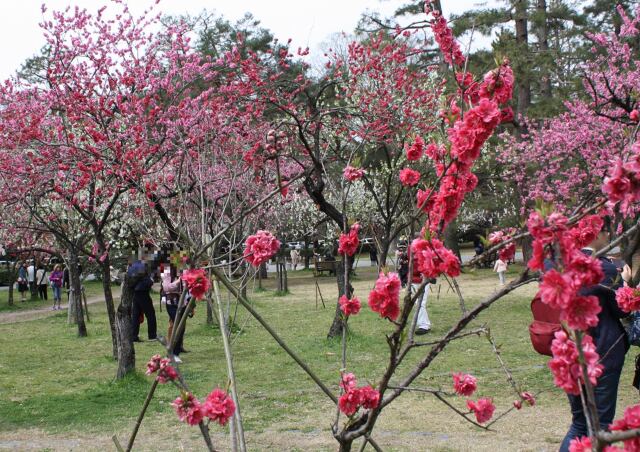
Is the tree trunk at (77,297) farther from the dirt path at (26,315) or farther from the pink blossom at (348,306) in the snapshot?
the pink blossom at (348,306)

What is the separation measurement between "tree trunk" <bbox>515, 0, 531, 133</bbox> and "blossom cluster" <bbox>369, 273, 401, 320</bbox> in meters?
18.1

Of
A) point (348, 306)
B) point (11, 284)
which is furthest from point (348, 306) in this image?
point (11, 284)

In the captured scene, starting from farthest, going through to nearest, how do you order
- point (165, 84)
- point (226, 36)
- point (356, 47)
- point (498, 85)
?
point (226, 36) → point (356, 47) → point (165, 84) → point (498, 85)

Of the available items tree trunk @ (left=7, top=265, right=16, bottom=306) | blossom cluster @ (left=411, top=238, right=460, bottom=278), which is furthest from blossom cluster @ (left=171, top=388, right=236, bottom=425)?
tree trunk @ (left=7, top=265, right=16, bottom=306)

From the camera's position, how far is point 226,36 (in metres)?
21.4

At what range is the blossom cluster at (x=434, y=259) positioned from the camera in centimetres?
197

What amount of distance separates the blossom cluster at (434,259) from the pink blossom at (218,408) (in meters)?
0.80

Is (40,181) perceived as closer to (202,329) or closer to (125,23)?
(125,23)

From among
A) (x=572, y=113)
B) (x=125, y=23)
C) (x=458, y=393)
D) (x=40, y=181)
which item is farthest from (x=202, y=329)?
(x=458, y=393)

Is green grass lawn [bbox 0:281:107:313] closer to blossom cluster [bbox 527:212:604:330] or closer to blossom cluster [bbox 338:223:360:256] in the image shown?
blossom cluster [bbox 338:223:360:256]

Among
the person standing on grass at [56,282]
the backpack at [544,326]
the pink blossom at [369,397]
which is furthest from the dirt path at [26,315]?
the pink blossom at [369,397]

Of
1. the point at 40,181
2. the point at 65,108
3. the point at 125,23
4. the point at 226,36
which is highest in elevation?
the point at 226,36

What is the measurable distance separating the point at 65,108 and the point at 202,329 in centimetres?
584

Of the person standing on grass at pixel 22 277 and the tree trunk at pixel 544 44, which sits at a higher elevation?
the tree trunk at pixel 544 44
